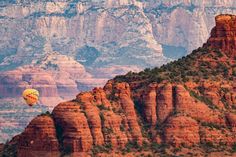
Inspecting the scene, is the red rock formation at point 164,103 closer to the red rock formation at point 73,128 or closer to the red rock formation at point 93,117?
the red rock formation at point 93,117

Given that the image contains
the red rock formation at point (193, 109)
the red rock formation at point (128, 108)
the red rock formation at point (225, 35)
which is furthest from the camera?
the red rock formation at point (225, 35)

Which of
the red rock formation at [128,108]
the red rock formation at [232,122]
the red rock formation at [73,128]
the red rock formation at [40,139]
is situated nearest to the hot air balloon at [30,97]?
the red rock formation at [128,108]

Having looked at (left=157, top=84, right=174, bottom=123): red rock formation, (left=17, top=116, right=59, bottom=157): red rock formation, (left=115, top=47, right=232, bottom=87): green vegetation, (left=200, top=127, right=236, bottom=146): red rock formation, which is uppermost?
(left=115, top=47, right=232, bottom=87): green vegetation

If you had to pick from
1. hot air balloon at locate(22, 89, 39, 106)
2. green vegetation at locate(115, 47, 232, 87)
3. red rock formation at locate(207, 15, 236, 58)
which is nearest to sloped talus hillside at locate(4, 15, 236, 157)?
green vegetation at locate(115, 47, 232, 87)

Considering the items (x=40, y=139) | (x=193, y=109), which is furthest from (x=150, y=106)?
(x=40, y=139)

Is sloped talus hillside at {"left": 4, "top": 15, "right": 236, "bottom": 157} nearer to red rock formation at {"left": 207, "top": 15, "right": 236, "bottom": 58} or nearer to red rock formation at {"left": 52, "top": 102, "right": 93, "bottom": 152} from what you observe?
red rock formation at {"left": 52, "top": 102, "right": 93, "bottom": 152}

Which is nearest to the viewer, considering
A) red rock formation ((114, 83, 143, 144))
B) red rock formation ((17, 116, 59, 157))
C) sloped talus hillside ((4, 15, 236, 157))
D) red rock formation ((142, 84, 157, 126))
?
red rock formation ((17, 116, 59, 157))

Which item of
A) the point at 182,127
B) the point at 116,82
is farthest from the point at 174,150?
the point at 116,82

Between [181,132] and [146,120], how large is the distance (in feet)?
15.7

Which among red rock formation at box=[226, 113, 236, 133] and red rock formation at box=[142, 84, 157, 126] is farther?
red rock formation at box=[142, 84, 157, 126]

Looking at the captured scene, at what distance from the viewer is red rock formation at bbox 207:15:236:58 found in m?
144

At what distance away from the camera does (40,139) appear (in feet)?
425

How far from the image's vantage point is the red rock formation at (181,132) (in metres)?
132

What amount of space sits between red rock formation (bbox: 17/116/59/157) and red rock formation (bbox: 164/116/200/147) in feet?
30.8
